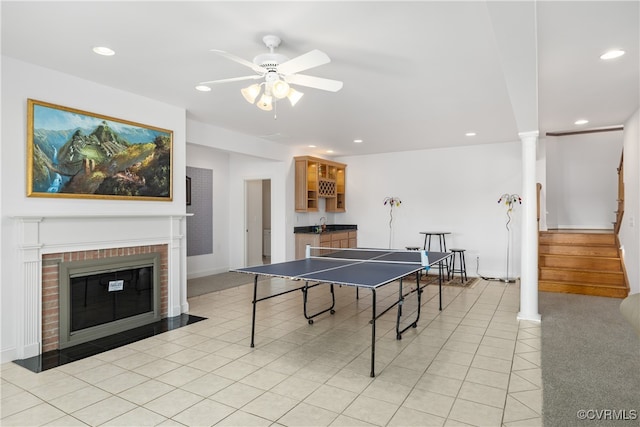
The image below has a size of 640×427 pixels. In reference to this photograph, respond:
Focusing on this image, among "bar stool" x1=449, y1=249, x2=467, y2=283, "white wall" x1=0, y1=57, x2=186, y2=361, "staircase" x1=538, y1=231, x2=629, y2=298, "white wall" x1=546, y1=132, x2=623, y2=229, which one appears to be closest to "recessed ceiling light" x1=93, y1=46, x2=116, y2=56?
"white wall" x1=0, y1=57, x2=186, y2=361

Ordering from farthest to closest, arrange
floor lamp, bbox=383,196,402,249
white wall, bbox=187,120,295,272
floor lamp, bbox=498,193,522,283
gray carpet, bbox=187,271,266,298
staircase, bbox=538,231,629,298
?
floor lamp, bbox=383,196,402,249, floor lamp, bbox=498,193,522,283, gray carpet, bbox=187,271,266,298, white wall, bbox=187,120,295,272, staircase, bbox=538,231,629,298

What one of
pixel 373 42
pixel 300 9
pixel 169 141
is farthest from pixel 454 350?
pixel 169 141

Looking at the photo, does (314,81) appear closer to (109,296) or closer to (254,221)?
→ (109,296)

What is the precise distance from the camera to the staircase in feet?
18.0

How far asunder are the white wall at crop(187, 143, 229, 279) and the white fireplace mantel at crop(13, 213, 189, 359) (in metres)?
2.55

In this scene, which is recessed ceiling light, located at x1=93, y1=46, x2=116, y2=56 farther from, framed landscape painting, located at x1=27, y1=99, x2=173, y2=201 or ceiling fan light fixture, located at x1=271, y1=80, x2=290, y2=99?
ceiling fan light fixture, located at x1=271, y1=80, x2=290, y2=99

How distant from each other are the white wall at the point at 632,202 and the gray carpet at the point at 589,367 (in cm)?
70

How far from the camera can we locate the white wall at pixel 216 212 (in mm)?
7000

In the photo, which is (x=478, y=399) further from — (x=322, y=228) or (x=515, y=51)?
(x=322, y=228)

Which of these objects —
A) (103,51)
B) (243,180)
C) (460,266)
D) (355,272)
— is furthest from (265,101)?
(460,266)

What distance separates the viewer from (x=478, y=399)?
2.46 m

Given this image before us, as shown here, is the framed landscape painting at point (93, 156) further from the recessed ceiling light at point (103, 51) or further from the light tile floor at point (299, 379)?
the light tile floor at point (299, 379)

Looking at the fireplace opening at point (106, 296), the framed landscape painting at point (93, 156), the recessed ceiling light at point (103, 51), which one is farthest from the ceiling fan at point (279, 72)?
the fireplace opening at point (106, 296)

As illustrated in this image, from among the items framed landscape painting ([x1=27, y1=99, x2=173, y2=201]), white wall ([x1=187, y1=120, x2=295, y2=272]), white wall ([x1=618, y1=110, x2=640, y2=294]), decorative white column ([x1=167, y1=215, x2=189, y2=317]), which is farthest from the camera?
white wall ([x1=187, y1=120, x2=295, y2=272])
